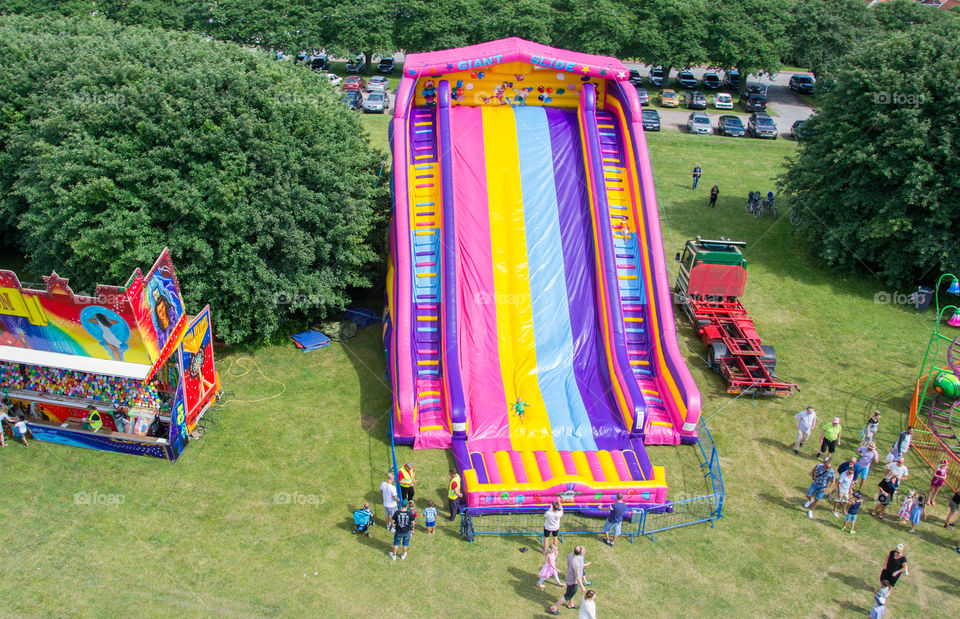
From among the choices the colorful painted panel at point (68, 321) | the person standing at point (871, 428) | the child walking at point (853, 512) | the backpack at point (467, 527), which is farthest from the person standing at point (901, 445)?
the colorful painted panel at point (68, 321)

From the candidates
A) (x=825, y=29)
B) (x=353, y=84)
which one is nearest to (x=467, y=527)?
(x=353, y=84)

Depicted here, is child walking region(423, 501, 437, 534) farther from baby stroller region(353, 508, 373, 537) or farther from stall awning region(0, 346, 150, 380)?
stall awning region(0, 346, 150, 380)

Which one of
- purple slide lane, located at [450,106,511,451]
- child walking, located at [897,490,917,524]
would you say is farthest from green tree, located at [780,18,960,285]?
purple slide lane, located at [450,106,511,451]

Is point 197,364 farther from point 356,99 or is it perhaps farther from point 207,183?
point 356,99

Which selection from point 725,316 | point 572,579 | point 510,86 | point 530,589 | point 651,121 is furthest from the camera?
point 651,121

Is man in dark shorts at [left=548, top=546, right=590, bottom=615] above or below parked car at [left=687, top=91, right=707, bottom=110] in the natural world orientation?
below

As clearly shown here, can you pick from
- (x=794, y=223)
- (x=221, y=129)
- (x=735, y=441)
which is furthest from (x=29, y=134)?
(x=794, y=223)

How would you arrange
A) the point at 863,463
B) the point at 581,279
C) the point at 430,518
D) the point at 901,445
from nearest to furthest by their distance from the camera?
1. the point at 430,518
2. the point at 863,463
3. the point at 901,445
4. the point at 581,279
